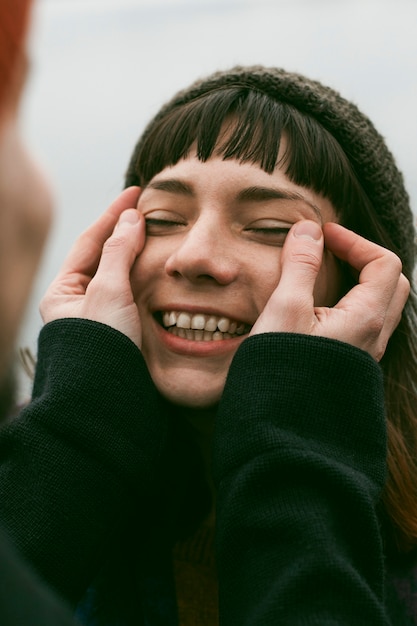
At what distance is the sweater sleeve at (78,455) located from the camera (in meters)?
1.42

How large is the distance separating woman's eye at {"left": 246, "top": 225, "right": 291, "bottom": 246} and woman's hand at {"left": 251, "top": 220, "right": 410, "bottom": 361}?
0.16 feet

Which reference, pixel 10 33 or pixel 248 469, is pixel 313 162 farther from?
pixel 10 33

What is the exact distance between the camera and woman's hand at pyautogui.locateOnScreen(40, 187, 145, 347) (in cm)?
179

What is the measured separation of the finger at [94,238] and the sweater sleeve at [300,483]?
814 mm

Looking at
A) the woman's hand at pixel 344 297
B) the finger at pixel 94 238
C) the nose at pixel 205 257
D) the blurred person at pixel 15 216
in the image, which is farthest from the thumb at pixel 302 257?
the blurred person at pixel 15 216

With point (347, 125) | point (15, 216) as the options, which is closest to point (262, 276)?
point (347, 125)

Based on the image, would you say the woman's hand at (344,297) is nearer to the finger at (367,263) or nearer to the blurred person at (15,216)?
the finger at (367,263)

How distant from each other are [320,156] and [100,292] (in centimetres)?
77

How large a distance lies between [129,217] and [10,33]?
54.0 inches

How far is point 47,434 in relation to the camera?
149cm

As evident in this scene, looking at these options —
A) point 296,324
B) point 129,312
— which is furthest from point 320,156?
point 129,312

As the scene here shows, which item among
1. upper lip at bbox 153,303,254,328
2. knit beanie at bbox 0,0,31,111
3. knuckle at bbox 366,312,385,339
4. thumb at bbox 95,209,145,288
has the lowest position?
upper lip at bbox 153,303,254,328

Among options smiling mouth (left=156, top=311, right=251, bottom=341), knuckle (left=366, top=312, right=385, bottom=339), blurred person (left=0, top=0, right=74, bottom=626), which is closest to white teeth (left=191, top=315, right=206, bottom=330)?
smiling mouth (left=156, top=311, right=251, bottom=341)

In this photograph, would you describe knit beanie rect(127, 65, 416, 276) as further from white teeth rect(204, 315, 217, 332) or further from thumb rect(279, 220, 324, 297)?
white teeth rect(204, 315, 217, 332)
